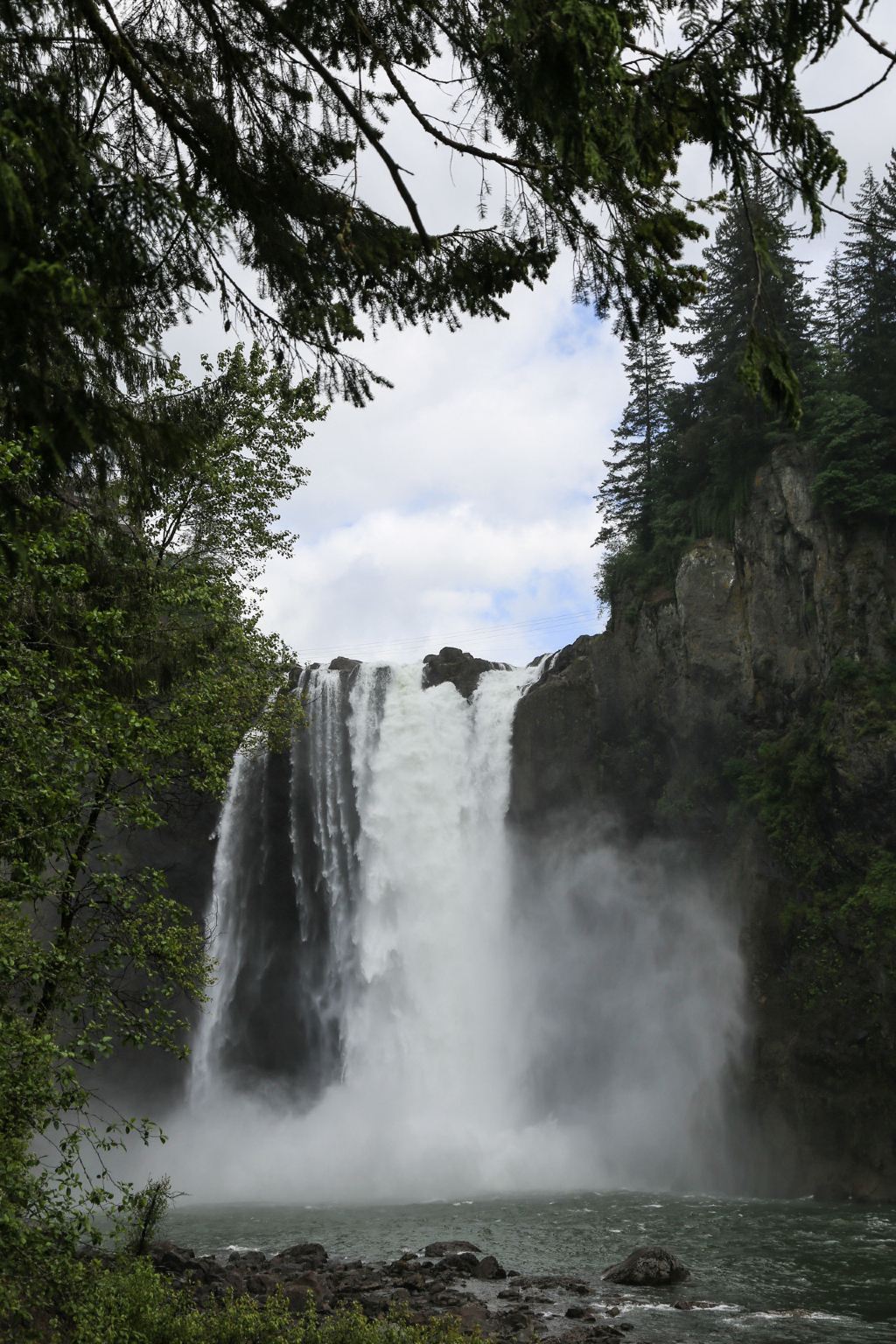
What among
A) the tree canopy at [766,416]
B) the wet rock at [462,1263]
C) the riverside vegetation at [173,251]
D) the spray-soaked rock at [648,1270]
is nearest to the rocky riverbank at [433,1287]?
the wet rock at [462,1263]

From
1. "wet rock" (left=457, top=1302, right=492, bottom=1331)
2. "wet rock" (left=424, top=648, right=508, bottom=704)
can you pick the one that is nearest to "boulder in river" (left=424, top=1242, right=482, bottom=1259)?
"wet rock" (left=457, top=1302, right=492, bottom=1331)

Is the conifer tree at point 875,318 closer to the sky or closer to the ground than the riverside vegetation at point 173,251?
closer to the sky

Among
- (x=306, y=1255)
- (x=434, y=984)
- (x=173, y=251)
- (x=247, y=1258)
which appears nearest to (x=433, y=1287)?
(x=306, y=1255)

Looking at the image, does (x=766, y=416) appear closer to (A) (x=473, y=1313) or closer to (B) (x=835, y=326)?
(B) (x=835, y=326)

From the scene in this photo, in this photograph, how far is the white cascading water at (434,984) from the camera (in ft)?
94.1

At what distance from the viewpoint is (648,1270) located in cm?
1538

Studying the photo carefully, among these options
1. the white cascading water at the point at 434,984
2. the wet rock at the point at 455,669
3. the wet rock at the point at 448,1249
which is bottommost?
the wet rock at the point at 448,1249

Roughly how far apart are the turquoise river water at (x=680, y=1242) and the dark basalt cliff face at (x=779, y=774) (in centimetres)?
282

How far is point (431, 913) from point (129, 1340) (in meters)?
25.2

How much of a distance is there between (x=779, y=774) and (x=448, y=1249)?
52.2 feet

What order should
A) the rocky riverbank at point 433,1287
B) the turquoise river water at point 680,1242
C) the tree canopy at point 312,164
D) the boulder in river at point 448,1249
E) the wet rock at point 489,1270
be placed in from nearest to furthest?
the tree canopy at point 312,164
the rocky riverbank at point 433,1287
the turquoise river water at point 680,1242
the wet rock at point 489,1270
the boulder in river at point 448,1249

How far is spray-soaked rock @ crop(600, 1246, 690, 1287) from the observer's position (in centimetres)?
1528

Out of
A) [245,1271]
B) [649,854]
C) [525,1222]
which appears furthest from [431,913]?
[245,1271]

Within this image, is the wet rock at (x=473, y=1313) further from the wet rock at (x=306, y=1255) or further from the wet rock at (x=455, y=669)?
the wet rock at (x=455, y=669)
